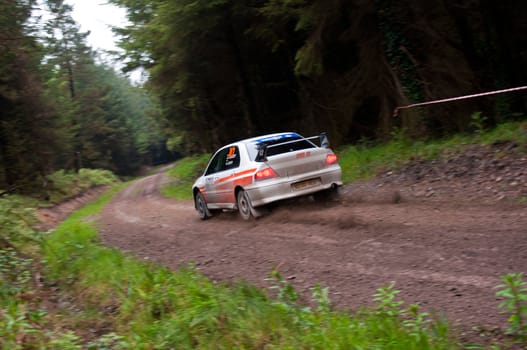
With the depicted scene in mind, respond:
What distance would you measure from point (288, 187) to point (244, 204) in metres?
1.24

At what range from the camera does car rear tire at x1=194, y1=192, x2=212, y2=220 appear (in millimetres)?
12492

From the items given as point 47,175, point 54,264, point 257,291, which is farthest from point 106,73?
point 257,291

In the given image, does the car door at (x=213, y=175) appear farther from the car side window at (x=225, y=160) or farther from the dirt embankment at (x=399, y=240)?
the dirt embankment at (x=399, y=240)

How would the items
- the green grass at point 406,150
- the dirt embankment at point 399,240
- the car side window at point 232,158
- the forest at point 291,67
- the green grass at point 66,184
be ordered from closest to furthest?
the dirt embankment at point 399,240
the green grass at point 406,150
the car side window at point 232,158
the forest at point 291,67
the green grass at point 66,184

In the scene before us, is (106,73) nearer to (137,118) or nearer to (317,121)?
(137,118)

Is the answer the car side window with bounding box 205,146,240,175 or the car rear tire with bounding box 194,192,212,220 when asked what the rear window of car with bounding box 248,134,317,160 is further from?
the car rear tire with bounding box 194,192,212,220

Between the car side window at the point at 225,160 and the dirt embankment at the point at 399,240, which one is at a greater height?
the car side window at the point at 225,160

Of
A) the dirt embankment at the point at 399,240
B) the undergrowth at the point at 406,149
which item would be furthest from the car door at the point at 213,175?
the undergrowth at the point at 406,149

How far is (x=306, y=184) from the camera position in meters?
9.89

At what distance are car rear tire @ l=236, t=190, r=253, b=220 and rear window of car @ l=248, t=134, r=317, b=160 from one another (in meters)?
0.86

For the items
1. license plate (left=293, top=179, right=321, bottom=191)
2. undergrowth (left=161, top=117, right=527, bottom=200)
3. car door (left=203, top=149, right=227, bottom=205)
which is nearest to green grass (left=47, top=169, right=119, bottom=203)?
car door (left=203, top=149, right=227, bottom=205)

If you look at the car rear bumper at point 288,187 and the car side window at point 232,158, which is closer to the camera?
the car rear bumper at point 288,187

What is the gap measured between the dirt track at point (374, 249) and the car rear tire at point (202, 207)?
137 centimetres

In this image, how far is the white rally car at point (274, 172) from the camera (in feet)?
31.8
